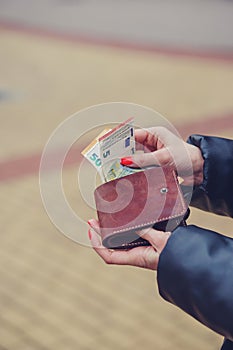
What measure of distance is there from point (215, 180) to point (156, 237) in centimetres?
36

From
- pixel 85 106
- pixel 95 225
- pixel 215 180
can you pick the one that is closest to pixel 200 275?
pixel 95 225

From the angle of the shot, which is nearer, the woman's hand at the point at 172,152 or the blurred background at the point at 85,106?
the woman's hand at the point at 172,152

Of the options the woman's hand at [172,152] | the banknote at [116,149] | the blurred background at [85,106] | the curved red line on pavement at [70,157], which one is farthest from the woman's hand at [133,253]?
the curved red line on pavement at [70,157]

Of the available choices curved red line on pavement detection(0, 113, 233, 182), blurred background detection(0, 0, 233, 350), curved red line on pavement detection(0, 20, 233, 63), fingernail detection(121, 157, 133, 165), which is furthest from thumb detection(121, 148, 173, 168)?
curved red line on pavement detection(0, 20, 233, 63)

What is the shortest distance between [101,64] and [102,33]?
167 centimetres

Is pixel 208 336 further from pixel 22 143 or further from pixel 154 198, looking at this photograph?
pixel 22 143

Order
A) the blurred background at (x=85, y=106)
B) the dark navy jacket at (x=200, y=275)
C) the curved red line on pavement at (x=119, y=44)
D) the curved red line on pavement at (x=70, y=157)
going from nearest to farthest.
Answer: the dark navy jacket at (x=200, y=275) → the blurred background at (x=85, y=106) → the curved red line on pavement at (x=70, y=157) → the curved red line on pavement at (x=119, y=44)

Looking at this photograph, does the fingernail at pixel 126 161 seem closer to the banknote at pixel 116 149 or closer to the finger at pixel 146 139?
the banknote at pixel 116 149

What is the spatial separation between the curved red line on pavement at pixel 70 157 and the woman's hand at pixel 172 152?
1931 mm

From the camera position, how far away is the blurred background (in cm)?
278

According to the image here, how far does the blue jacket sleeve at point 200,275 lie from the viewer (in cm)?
141

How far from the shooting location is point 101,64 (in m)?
6.94

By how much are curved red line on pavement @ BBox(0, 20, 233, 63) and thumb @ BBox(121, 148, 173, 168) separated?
5.45 metres

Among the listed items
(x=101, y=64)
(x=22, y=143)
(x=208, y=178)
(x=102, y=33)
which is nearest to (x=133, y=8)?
(x=102, y=33)
